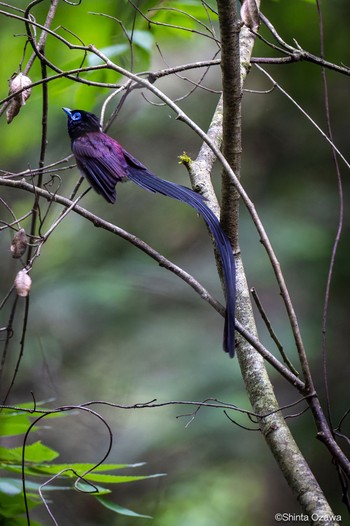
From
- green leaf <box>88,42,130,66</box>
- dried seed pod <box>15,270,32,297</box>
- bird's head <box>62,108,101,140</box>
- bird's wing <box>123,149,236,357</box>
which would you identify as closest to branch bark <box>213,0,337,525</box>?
bird's wing <box>123,149,236,357</box>

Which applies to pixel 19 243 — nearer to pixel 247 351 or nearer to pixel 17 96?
pixel 17 96

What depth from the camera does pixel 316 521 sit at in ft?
4.01

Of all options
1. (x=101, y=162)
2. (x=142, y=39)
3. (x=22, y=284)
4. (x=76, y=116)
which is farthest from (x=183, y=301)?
(x=22, y=284)

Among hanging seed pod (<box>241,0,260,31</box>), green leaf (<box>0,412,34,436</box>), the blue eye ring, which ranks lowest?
green leaf (<box>0,412,34,436</box>)

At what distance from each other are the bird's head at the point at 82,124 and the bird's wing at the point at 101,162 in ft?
0.15

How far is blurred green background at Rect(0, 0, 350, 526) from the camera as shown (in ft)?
12.8

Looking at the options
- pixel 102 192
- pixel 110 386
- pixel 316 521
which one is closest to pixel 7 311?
pixel 110 386

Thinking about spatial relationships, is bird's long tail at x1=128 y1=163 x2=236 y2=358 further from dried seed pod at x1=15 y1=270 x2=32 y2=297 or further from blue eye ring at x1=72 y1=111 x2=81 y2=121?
dried seed pod at x1=15 y1=270 x2=32 y2=297

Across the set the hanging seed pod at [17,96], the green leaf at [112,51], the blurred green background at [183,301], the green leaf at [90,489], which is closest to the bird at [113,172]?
the green leaf at [112,51]

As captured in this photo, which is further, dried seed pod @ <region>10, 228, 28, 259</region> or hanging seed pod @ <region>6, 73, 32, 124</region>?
hanging seed pod @ <region>6, 73, 32, 124</region>

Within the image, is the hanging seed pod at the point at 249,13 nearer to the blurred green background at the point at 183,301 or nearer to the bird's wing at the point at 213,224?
the bird's wing at the point at 213,224

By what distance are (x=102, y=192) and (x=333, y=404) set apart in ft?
8.09

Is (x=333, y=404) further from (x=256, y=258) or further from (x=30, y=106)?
(x=30, y=106)

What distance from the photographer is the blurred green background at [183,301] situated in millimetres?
3895
